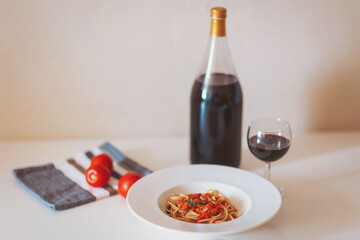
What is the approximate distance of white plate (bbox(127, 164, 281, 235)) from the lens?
0.99 meters

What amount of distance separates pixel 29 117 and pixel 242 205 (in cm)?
81

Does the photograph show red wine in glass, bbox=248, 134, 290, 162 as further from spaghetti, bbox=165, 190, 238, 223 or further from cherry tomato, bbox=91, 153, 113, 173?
cherry tomato, bbox=91, 153, 113, 173

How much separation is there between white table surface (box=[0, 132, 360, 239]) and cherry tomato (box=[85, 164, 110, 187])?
0.06 meters

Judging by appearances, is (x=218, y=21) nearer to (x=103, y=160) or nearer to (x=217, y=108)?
(x=217, y=108)

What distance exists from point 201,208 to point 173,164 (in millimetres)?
346

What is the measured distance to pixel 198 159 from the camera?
1344mm

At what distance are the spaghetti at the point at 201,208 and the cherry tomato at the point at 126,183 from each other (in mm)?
113

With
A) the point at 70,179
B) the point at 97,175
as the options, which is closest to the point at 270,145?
the point at 97,175

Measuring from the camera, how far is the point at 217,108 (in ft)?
4.15

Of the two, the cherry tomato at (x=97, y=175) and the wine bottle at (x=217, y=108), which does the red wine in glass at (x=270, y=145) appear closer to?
the wine bottle at (x=217, y=108)

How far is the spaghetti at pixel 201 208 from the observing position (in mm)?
1068

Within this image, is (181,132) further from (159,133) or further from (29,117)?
(29,117)

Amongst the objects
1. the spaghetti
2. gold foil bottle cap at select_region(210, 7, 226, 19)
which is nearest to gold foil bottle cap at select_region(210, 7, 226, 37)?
gold foil bottle cap at select_region(210, 7, 226, 19)

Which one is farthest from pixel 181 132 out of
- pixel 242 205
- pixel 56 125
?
pixel 242 205
